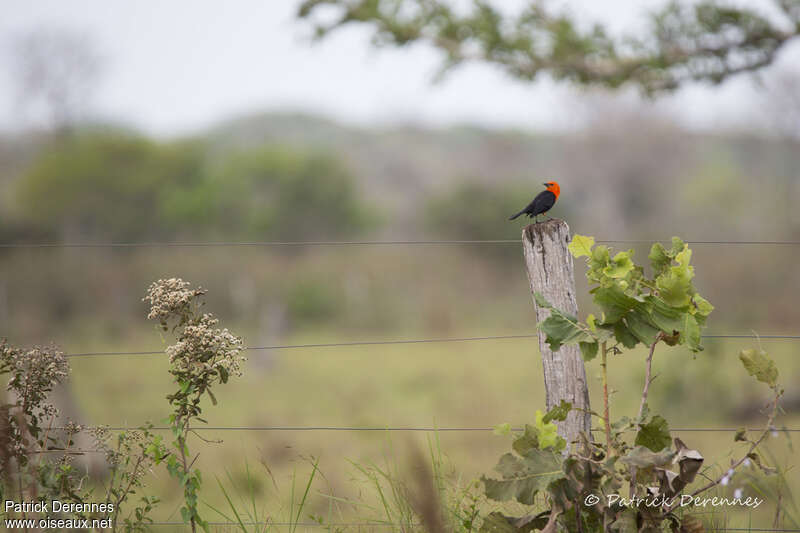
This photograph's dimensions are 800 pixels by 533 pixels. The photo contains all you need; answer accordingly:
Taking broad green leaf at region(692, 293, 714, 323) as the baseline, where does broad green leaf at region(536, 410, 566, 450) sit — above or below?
below

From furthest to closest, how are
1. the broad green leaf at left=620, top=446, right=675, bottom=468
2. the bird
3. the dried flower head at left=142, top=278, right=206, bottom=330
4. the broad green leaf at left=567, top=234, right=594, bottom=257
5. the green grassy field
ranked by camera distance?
the green grassy field, the bird, the dried flower head at left=142, top=278, right=206, bottom=330, the broad green leaf at left=567, top=234, right=594, bottom=257, the broad green leaf at left=620, top=446, right=675, bottom=468

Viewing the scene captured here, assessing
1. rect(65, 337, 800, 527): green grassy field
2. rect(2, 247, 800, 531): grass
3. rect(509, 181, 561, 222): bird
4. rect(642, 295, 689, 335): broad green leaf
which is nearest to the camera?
rect(642, 295, 689, 335): broad green leaf

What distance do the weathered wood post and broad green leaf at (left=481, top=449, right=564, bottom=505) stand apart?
0.38 m

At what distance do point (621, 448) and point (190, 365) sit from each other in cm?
161

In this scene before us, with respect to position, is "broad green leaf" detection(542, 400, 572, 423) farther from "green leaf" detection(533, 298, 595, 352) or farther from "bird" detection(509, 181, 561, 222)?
"bird" detection(509, 181, 561, 222)

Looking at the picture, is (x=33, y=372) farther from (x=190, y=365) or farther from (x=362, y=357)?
(x=362, y=357)

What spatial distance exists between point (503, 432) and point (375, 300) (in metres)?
26.9

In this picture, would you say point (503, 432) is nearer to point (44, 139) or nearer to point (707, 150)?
point (44, 139)

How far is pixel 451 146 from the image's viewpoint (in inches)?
2778

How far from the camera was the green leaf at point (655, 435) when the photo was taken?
2541mm

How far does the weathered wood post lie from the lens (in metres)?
2.86

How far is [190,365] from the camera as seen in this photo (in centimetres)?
271

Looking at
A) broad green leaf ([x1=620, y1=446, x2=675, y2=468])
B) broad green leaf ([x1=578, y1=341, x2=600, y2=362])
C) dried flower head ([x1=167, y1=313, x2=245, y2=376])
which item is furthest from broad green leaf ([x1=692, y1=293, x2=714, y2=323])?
dried flower head ([x1=167, y1=313, x2=245, y2=376])

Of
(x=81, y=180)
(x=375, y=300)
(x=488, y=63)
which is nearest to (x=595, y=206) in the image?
(x=375, y=300)
